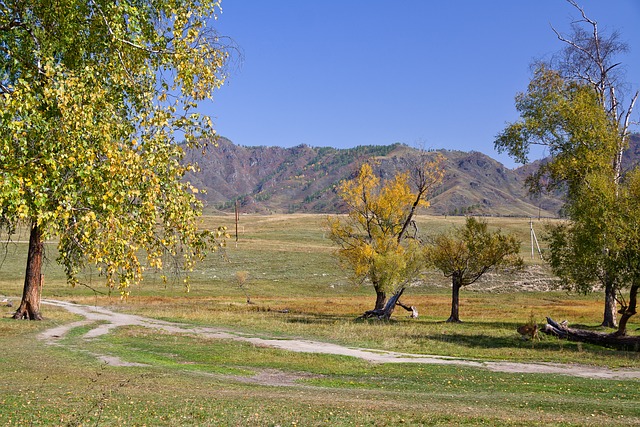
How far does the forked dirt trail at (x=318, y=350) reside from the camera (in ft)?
78.3

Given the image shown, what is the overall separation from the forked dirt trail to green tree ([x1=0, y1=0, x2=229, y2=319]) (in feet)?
50.6

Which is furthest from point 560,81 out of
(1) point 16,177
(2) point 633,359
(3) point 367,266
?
(1) point 16,177

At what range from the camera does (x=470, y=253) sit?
1871 inches

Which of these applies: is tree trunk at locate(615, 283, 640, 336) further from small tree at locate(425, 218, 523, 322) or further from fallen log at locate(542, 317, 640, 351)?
small tree at locate(425, 218, 523, 322)

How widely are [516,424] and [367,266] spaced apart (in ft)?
116

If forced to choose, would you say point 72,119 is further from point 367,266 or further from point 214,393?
point 367,266

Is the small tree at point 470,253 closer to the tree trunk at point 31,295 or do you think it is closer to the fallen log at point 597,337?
the fallen log at point 597,337

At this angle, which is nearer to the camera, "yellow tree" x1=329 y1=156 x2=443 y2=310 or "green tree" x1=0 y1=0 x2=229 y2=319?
"green tree" x1=0 y1=0 x2=229 y2=319

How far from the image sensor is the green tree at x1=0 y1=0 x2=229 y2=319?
332 inches

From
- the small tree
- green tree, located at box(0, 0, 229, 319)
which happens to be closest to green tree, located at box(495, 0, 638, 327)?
the small tree

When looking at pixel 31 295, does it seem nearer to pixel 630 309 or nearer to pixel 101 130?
pixel 101 130

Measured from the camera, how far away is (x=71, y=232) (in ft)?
30.3

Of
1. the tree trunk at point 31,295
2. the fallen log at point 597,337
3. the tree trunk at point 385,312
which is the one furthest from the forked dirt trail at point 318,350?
the tree trunk at point 385,312

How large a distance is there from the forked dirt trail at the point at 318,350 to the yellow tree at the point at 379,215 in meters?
15.6
